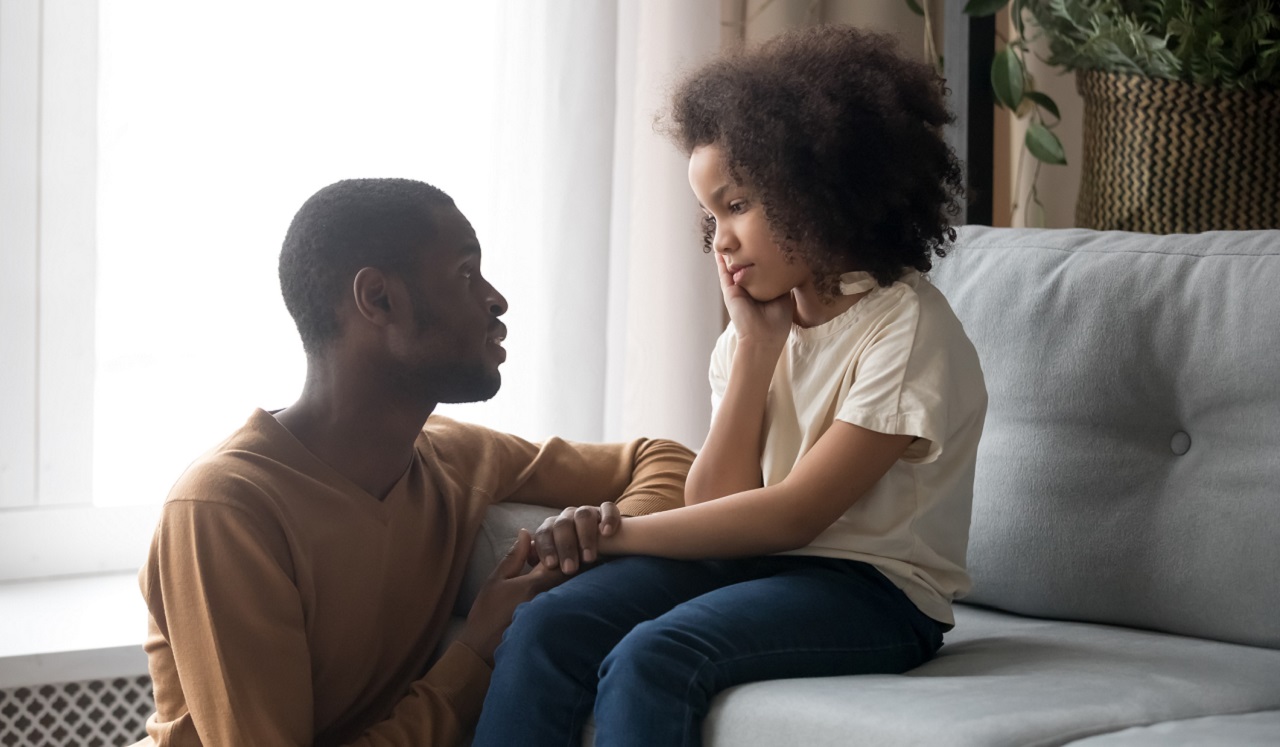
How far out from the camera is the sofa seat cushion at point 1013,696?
98cm

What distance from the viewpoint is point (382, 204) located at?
1288mm

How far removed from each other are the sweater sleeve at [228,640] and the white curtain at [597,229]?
93cm

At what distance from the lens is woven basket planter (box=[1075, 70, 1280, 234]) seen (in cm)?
188

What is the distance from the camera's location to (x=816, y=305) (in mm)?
1357

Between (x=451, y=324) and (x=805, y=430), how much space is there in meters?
0.35

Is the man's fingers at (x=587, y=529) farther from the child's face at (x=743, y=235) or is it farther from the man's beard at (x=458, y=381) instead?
the child's face at (x=743, y=235)

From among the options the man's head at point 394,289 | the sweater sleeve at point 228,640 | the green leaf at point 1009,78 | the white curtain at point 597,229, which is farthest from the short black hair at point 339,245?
the green leaf at point 1009,78

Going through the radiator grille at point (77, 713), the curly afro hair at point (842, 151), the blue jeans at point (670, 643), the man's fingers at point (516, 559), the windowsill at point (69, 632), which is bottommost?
the radiator grille at point (77, 713)

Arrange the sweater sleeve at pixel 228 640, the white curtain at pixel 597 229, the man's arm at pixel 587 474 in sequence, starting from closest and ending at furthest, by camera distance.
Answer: the sweater sleeve at pixel 228 640
the man's arm at pixel 587 474
the white curtain at pixel 597 229

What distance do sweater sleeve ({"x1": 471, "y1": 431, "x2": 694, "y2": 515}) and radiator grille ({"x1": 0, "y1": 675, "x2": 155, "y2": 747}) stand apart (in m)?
0.56

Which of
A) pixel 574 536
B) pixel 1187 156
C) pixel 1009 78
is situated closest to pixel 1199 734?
pixel 574 536

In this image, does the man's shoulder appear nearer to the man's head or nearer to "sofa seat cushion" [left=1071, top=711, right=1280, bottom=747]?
the man's head

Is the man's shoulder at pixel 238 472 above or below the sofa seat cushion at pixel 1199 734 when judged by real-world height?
above

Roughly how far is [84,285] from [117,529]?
0.36m
